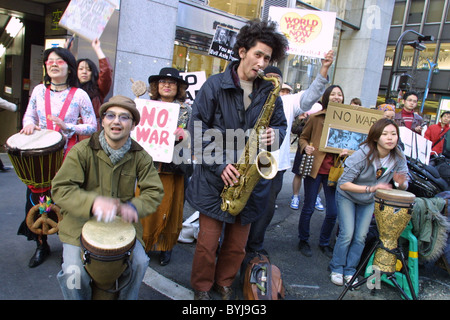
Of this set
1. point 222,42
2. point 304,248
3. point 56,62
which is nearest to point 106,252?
point 56,62

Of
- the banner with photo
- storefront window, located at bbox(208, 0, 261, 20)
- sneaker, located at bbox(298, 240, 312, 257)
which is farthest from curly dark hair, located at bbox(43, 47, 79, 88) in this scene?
storefront window, located at bbox(208, 0, 261, 20)

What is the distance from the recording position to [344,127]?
4.26 meters

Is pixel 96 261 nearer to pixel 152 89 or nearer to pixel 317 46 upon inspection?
pixel 152 89

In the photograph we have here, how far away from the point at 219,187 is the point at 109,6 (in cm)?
250

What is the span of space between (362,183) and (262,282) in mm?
1643

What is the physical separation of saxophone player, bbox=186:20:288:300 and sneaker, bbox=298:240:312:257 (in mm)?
1688

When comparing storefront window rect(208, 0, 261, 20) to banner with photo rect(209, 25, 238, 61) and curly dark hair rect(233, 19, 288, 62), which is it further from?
curly dark hair rect(233, 19, 288, 62)

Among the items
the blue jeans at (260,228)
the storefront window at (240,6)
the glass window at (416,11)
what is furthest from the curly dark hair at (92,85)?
the glass window at (416,11)

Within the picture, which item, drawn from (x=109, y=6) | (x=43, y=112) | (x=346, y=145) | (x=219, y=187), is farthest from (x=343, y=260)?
(x=109, y=6)

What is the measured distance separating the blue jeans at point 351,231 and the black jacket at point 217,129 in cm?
138

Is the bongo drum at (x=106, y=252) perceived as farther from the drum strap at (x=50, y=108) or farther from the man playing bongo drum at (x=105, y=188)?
the drum strap at (x=50, y=108)

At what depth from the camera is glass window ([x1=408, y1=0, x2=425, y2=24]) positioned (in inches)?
1087

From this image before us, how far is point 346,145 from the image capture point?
14.0ft

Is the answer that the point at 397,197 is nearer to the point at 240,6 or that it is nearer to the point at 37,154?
the point at 37,154
